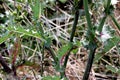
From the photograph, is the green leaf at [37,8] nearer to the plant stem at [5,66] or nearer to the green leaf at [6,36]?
the green leaf at [6,36]

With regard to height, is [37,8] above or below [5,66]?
above

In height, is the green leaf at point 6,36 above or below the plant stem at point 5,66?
above

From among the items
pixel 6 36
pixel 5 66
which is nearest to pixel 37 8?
pixel 6 36

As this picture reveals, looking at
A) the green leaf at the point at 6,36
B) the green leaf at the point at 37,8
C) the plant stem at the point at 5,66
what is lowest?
the plant stem at the point at 5,66

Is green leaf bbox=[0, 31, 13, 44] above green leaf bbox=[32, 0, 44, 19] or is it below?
below

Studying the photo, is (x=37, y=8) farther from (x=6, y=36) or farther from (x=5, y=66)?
(x=5, y=66)

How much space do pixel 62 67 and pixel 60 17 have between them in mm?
766

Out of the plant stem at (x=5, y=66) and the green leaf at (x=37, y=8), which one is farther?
the plant stem at (x=5, y=66)

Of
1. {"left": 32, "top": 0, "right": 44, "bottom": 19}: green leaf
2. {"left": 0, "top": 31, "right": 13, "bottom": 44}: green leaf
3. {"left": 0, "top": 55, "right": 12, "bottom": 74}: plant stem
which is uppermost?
{"left": 32, "top": 0, "right": 44, "bottom": 19}: green leaf

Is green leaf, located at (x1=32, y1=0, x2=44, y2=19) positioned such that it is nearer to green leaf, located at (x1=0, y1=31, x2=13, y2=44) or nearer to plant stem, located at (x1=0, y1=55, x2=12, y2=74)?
green leaf, located at (x1=0, y1=31, x2=13, y2=44)

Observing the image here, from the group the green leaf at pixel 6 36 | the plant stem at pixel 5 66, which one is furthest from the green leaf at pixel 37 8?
the plant stem at pixel 5 66

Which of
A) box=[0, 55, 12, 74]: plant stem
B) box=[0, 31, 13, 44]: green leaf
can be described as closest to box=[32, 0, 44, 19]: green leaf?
box=[0, 31, 13, 44]: green leaf

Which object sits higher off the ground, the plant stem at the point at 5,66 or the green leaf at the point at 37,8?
the green leaf at the point at 37,8

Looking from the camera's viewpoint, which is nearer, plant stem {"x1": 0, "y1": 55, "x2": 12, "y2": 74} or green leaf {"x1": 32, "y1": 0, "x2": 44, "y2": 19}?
green leaf {"x1": 32, "y1": 0, "x2": 44, "y2": 19}
